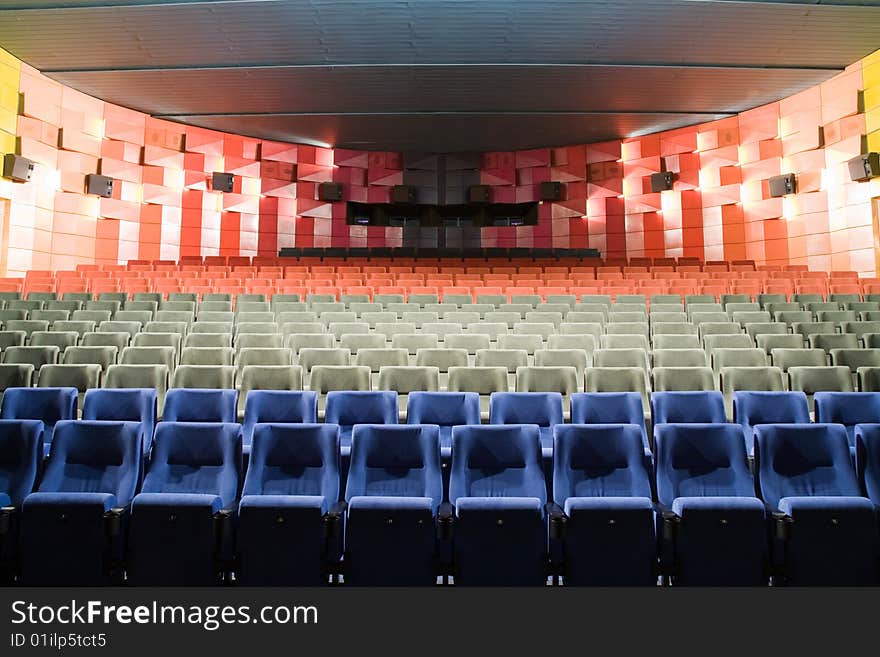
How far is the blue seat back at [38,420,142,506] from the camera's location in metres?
1.24

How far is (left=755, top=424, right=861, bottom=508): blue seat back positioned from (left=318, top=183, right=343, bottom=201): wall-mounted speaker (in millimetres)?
5314

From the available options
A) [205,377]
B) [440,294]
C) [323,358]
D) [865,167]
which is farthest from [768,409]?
[865,167]

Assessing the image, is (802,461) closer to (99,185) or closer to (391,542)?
(391,542)

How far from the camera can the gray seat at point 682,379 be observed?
5.78 ft

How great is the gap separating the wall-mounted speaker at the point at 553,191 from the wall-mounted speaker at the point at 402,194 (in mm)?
1369

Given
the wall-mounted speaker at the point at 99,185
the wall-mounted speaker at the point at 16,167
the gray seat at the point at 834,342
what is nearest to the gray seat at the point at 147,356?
the gray seat at the point at 834,342

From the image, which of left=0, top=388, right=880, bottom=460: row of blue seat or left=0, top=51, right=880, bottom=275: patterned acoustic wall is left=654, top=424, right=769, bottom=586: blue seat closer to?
left=0, top=388, right=880, bottom=460: row of blue seat

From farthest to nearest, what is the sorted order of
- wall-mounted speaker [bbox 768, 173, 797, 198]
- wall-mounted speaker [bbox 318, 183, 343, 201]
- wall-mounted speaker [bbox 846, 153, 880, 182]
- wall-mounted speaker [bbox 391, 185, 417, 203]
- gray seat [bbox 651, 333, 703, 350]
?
wall-mounted speaker [bbox 391, 185, 417, 203] < wall-mounted speaker [bbox 318, 183, 343, 201] < wall-mounted speaker [bbox 768, 173, 797, 198] < wall-mounted speaker [bbox 846, 153, 880, 182] < gray seat [bbox 651, 333, 703, 350]

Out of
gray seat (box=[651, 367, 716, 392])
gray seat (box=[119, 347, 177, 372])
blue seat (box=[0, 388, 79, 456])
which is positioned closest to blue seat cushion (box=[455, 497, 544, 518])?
gray seat (box=[651, 367, 716, 392])

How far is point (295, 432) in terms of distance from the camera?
1281 mm

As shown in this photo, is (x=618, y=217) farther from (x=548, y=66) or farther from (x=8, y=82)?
(x=8, y=82)

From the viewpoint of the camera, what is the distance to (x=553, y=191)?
19.8 ft
